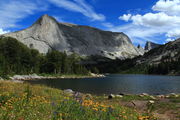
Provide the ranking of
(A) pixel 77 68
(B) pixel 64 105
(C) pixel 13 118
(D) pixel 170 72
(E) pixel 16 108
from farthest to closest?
(D) pixel 170 72 → (A) pixel 77 68 → (B) pixel 64 105 → (E) pixel 16 108 → (C) pixel 13 118

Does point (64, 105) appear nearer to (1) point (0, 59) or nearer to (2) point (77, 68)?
(1) point (0, 59)

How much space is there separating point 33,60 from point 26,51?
21.1 ft

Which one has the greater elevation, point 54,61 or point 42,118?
point 54,61

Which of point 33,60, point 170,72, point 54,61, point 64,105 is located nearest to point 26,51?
point 33,60

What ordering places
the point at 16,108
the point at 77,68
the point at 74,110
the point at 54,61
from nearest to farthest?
the point at 16,108 < the point at 74,110 < the point at 54,61 < the point at 77,68

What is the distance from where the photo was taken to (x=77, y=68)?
445ft

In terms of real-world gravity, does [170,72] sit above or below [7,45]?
below

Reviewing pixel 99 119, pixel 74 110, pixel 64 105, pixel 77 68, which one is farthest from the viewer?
Answer: pixel 77 68

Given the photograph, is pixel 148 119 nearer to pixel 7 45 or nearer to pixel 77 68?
pixel 7 45

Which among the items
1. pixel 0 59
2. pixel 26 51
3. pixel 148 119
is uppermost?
pixel 26 51

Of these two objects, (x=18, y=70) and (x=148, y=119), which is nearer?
(x=148, y=119)

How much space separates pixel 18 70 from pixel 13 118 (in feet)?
289

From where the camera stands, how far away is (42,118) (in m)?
6.91

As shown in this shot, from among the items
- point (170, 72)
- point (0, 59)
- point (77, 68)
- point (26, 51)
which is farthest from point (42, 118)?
point (170, 72)
